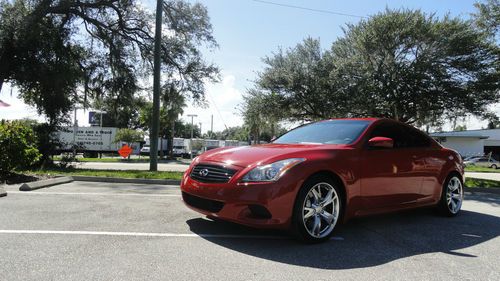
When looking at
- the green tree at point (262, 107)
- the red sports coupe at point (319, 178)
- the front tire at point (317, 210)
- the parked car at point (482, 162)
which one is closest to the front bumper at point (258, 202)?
the red sports coupe at point (319, 178)

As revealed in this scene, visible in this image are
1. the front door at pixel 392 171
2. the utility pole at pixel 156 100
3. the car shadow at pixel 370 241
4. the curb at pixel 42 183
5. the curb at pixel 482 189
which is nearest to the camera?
the car shadow at pixel 370 241

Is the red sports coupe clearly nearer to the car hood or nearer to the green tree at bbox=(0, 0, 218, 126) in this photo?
the car hood

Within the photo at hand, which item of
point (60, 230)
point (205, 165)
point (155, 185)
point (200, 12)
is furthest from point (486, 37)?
point (60, 230)

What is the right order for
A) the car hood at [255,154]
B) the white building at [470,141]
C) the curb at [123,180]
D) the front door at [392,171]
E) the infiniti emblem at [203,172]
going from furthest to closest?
1. the white building at [470,141]
2. the curb at [123,180]
3. the front door at [392,171]
4. the infiniti emblem at [203,172]
5. the car hood at [255,154]

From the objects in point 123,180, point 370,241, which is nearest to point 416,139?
point 370,241

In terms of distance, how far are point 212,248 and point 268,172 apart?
100 cm

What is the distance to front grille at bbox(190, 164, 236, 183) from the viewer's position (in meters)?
4.52

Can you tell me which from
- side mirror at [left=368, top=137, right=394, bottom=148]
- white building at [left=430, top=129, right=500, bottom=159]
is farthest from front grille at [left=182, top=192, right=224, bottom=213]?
white building at [left=430, top=129, right=500, bottom=159]

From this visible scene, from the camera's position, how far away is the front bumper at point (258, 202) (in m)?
4.27

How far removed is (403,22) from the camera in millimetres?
16078

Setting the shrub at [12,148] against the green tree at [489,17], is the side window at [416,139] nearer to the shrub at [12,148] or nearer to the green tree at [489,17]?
the shrub at [12,148]

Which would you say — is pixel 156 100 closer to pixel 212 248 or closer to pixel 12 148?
pixel 12 148

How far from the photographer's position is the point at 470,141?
53.5 meters

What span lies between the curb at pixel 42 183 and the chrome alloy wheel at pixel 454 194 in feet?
25.2
